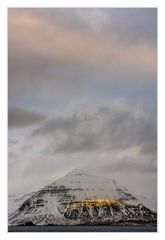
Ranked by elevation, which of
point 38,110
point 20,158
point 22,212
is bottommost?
point 22,212

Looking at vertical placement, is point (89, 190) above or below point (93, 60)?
below

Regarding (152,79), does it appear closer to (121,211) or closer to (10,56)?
(10,56)

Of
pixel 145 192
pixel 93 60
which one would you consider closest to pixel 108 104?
pixel 93 60

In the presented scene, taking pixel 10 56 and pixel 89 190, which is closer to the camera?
pixel 10 56

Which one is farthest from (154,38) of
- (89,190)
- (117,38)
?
(89,190)
